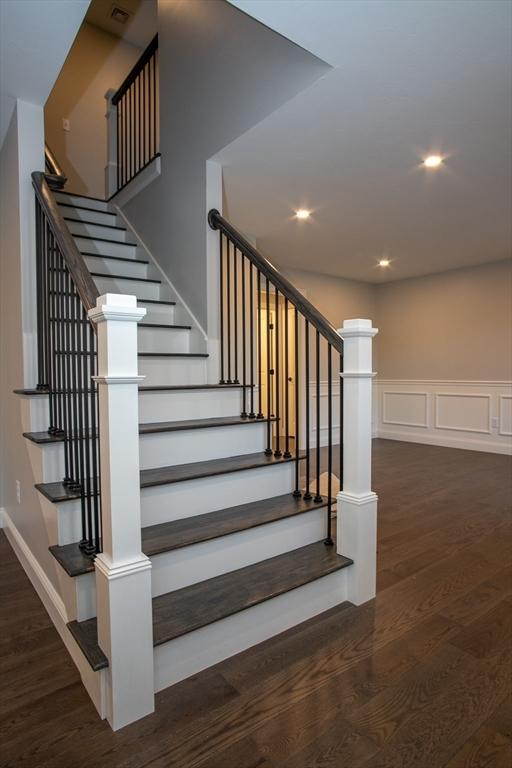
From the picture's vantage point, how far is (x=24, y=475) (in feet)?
7.91

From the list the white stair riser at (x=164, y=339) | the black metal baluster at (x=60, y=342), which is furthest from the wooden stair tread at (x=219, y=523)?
the white stair riser at (x=164, y=339)

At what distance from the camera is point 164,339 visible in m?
3.13

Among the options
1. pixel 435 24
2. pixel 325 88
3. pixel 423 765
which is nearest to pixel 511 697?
pixel 423 765

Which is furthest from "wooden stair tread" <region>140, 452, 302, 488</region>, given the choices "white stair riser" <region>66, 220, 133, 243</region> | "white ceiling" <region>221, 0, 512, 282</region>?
"white stair riser" <region>66, 220, 133, 243</region>

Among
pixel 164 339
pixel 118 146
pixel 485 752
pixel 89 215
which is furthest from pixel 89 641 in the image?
pixel 118 146

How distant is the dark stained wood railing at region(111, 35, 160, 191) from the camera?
385cm

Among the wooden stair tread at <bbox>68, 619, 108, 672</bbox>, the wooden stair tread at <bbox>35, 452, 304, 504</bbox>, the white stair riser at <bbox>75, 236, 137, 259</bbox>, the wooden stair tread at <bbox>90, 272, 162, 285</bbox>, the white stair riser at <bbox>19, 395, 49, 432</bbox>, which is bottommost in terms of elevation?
the wooden stair tread at <bbox>68, 619, 108, 672</bbox>

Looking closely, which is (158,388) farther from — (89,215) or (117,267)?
(89,215)

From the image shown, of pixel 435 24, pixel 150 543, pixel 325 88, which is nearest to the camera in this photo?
pixel 150 543

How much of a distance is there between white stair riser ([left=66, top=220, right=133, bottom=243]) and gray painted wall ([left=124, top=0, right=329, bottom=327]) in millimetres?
194

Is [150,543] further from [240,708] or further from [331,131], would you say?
[331,131]

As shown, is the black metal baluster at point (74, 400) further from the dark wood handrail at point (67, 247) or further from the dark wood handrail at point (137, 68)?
the dark wood handrail at point (137, 68)

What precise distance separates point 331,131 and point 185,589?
2.58 m

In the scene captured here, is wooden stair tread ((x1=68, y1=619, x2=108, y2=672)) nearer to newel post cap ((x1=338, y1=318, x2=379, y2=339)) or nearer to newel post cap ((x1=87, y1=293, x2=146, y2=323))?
newel post cap ((x1=87, y1=293, x2=146, y2=323))
